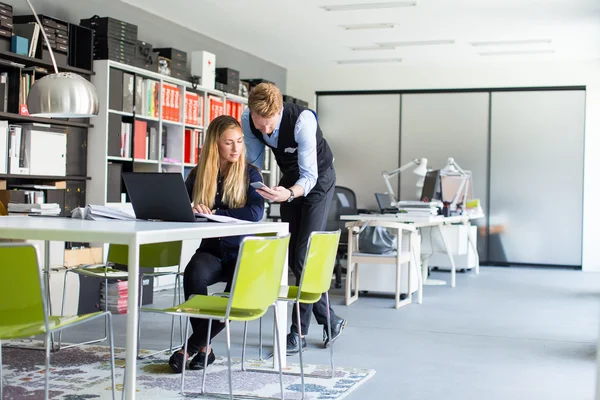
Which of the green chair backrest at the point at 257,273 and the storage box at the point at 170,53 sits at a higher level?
the storage box at the point at 170,53

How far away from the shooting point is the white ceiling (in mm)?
6594

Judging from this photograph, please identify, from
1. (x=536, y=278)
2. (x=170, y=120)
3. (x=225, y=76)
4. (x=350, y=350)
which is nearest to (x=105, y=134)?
(x=170, y=120)

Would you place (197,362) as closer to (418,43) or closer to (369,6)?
(369,6)

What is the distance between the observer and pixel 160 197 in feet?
9.42

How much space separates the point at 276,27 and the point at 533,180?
402 centimetres

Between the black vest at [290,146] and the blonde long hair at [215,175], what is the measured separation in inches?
14.9

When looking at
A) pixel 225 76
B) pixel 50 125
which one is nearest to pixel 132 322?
pixel 50 125

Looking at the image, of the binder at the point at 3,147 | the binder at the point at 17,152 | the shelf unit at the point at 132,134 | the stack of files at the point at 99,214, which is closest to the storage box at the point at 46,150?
the binder at the point at 17,152

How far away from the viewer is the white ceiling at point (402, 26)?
260 inches

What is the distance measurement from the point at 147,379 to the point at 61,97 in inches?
49.9

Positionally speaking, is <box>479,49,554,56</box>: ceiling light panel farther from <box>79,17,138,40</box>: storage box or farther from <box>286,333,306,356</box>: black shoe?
<box>286,333,306,356</box>: black shoe

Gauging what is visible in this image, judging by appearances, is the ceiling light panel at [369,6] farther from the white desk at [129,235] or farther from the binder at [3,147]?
the white desk at [129,235]

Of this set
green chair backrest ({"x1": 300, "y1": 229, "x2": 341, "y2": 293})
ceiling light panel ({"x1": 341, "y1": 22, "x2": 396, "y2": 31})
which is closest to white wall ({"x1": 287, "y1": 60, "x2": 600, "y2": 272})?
ceiling light panel ({"x1": 341, "y1": 22, "x2": 396, "y2": 31})

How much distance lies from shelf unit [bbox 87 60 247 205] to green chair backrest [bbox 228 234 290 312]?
3.33m
